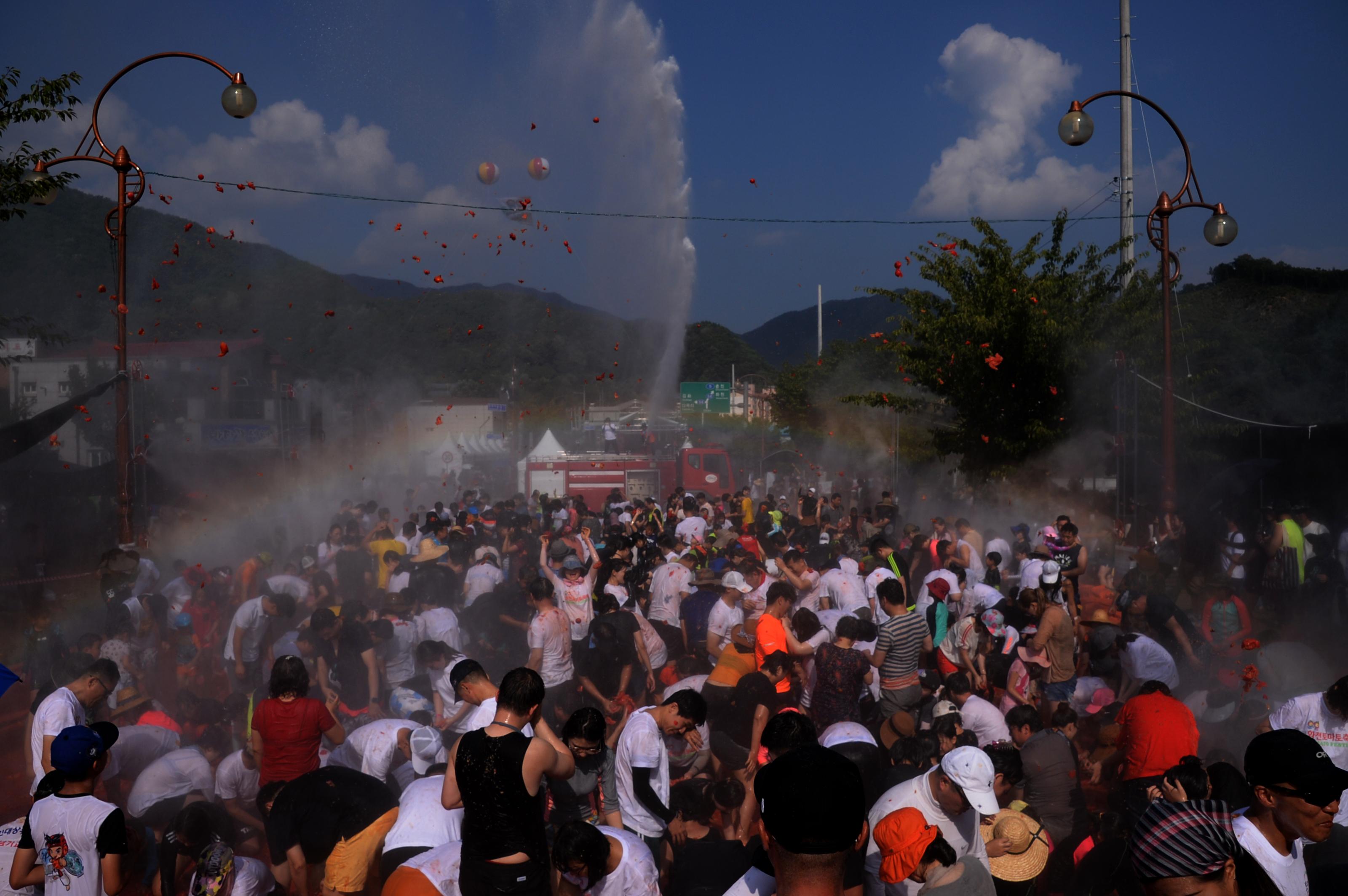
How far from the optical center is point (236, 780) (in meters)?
5.29

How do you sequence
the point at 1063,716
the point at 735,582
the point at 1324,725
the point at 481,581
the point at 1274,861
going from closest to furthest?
the point at 1274,861 → the point at 1324,725 → the point at 1063,716 → the point at 735,582 → the point at 481,581

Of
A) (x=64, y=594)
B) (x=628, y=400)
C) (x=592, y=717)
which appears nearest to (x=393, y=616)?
(x=592, y=717)

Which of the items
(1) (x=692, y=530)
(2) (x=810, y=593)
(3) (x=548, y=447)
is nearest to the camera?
(2) (x=810, y=593)

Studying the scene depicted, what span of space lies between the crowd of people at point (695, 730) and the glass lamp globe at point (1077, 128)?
15.6ft

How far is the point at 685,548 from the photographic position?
456 inches

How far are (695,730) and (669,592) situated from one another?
428 cm

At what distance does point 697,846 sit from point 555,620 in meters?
2.82

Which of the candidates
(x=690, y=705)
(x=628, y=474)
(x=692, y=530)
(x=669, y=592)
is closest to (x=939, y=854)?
(x=690, y=705)

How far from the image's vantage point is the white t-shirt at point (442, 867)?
11.7 feet

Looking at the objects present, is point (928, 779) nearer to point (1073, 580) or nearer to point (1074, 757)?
point (1074, 757)

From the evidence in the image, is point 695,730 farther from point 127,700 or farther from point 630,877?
point 127,700

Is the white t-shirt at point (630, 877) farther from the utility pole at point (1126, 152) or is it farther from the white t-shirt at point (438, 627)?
the utility pole at point (1126, 152)

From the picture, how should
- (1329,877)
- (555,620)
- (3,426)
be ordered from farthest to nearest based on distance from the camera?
(3,426), (555,620), (1329,877)

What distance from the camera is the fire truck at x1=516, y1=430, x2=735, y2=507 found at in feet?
72.1
